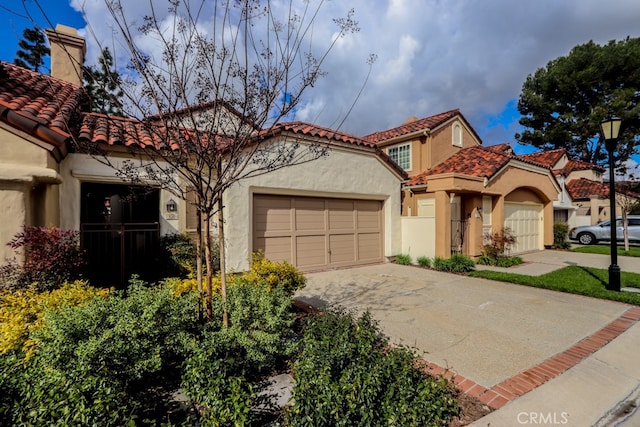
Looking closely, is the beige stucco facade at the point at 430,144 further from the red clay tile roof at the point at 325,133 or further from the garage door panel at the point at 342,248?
the garage door panel at the point at 342,248

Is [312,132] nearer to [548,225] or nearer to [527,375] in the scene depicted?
[527,375]

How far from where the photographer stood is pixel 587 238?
18.8 meters

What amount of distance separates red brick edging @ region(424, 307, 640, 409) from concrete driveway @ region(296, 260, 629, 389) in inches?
3.6

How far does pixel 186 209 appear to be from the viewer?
788cm

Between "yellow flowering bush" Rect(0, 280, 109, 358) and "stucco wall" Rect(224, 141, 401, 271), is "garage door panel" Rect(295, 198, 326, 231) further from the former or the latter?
"yellow flowering bush" Rect(0, 280, 109, 358)

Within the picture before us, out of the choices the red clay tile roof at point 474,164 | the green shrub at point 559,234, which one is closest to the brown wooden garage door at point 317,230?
the red clay tile roof at point 474,164

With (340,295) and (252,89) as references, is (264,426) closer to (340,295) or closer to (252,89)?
(252,89)

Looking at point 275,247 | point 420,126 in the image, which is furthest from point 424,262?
point 420,126

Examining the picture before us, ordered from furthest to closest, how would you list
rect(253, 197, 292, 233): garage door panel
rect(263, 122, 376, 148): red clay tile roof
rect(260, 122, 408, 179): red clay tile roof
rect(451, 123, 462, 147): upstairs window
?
rect(451, 123, 462, 147): upstairs window → rect(253, 197, 292, 233): garage door panel → rect(260, 122, 408, 179): red clay tile roof → rect(263, 122, 376, 148): red clay tile roof

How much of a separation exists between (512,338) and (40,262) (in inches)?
307

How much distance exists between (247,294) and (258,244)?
4442 millimetres

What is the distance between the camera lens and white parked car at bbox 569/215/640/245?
17.5m

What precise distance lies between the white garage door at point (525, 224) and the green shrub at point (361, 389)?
1365 centimetres

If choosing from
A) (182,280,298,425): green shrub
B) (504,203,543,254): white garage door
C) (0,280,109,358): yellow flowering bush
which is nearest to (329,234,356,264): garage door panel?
(182,280,298,425): green shrub
